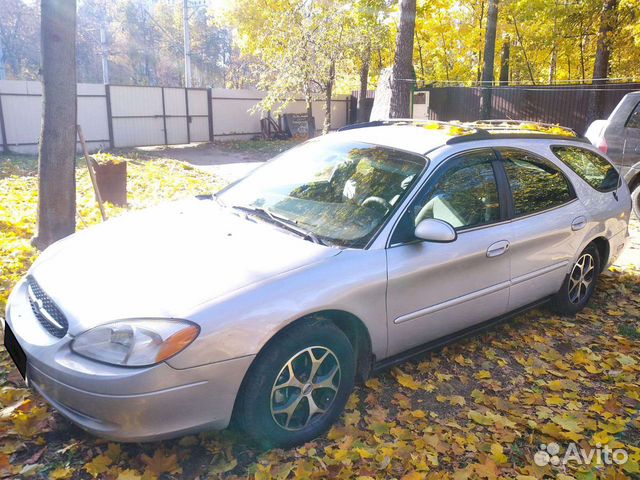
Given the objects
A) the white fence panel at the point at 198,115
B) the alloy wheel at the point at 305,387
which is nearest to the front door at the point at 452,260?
the alloy wheel at the point at 305,387

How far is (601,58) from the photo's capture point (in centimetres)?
1730

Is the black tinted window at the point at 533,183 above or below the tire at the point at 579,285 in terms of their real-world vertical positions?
above

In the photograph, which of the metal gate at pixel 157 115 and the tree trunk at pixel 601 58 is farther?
the metal gate at pixel 157 115

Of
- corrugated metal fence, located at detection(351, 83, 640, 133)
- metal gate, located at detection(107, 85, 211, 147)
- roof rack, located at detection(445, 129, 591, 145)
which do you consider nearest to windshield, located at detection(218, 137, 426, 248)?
roof rack, located at detection(445, 129, 591, 145)

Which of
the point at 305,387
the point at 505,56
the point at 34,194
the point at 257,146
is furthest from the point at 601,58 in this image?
the point at 305,387

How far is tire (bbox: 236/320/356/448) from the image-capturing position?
2.49 m

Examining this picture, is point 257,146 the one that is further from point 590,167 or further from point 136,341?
point 136,341

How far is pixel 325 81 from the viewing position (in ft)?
61.8

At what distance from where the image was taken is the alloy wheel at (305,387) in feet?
8.57

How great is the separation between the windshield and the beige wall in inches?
538

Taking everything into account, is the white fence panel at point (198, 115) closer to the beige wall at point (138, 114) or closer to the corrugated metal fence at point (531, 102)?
the beige wall at point (138, 114)

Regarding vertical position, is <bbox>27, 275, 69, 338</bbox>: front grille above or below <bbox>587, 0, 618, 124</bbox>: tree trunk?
below

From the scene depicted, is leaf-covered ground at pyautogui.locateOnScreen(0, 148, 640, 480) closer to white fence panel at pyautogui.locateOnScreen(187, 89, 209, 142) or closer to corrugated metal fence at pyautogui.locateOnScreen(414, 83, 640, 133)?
corrugated metal fence at pyautogui.locateOnScreen(414, 83, 640, 133)

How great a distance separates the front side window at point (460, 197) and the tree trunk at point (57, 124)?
4059 mm
